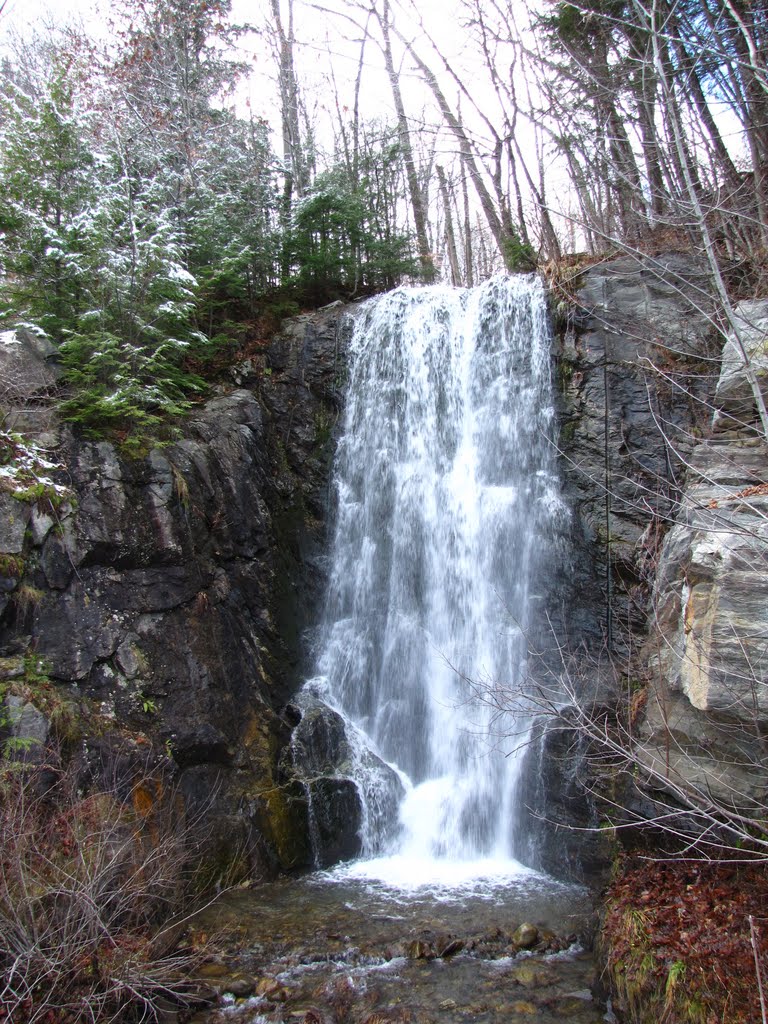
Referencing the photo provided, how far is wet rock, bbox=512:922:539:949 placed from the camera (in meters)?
5.87

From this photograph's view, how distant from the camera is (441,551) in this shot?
1035 centimetres

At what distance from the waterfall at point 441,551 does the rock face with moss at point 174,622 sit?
3.45 ft

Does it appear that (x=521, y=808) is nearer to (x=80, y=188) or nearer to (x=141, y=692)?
(x=141, y=692)

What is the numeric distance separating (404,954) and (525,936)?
1.09 m

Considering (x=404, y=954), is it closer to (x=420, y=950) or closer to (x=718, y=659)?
(x=420, y=950)

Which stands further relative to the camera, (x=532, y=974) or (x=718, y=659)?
(x=532, y=974)

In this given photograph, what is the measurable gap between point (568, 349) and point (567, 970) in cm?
824

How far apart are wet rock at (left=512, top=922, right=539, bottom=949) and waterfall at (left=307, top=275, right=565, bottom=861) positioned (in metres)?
1.82

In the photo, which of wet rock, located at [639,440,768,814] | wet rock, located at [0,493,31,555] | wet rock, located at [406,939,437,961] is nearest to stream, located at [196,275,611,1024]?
wet rock, located at [406,939,437,961]

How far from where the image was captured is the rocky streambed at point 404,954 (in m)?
5.16

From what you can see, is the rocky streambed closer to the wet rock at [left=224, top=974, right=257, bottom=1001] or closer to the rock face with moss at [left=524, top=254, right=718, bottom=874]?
the wet rock at [left=224, top=974, right=257, bottom=1001]

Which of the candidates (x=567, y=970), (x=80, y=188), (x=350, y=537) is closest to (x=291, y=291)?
(x=80, y=188)

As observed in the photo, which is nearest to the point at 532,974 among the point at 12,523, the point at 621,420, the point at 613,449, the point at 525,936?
the point at 525,936

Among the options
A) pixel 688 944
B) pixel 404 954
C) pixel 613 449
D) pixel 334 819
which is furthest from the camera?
pixel 613 449
